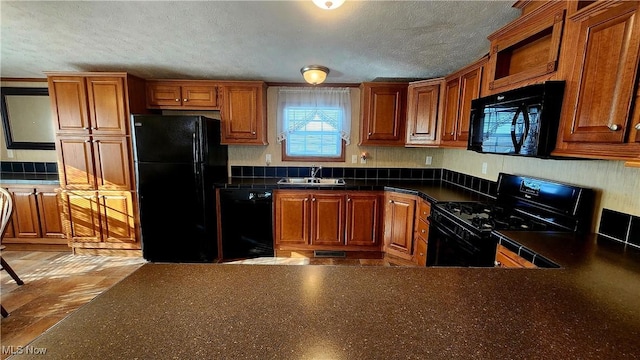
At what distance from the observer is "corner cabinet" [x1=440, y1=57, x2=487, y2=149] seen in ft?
7.23

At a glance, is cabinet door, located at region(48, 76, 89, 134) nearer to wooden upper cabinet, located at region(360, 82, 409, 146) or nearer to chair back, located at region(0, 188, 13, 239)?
chair back, located at region(0, 188, 13, 239)

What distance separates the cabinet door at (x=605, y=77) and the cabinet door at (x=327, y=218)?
2.15 meters

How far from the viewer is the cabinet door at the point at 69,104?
2.89 metres

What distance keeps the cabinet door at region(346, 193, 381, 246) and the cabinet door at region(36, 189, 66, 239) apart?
3500 millimetres

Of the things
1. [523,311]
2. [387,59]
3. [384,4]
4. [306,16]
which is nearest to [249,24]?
[306,16]

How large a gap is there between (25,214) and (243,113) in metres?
2.92

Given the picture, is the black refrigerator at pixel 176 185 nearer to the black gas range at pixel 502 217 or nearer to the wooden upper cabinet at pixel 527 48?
the black gas range at pixel 502 217

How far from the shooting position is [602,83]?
1.18 metres

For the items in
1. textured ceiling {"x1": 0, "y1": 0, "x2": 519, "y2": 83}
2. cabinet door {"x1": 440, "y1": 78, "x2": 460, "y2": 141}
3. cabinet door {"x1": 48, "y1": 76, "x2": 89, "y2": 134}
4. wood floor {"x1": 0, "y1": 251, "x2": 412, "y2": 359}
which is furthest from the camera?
cabinet door {"x1": 48, "y1": 76, "x2": 89, "y2": 134}

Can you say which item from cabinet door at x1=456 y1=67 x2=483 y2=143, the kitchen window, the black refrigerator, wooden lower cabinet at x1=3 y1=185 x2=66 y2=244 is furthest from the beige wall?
cabinet door at x1=456 y1=67 x2=483 y2=143

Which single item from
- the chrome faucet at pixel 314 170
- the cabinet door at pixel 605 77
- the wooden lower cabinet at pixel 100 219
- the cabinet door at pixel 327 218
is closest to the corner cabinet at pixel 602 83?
the cabinet door at pixel 605 77

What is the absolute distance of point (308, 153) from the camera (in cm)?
359

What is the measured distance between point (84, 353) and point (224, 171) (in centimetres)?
302

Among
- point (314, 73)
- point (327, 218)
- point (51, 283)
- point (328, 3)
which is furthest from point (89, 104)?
point (328, 3)
